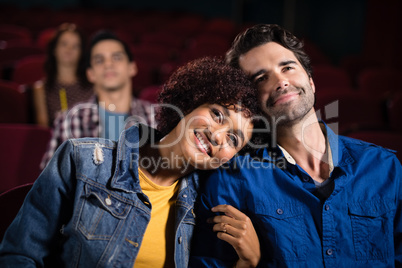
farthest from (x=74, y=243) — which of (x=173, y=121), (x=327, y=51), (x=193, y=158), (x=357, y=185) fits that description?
(x=327, y=51)

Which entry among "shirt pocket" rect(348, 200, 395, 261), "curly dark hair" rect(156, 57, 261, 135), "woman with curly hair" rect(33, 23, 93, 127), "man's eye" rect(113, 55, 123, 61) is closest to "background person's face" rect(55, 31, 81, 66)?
"woman with curly hair" rect(33, 23, 93, 127)

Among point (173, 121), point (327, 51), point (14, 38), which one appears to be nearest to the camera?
point (173, 121)

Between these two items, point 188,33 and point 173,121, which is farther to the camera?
point 188,33

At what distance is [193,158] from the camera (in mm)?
1146

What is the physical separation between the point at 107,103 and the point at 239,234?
1360 mm

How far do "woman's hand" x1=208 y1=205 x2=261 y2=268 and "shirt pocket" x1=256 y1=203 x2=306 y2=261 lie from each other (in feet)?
0.18

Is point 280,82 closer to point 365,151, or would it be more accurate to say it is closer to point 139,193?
point 365,151

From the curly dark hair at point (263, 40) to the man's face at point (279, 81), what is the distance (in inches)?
0.7

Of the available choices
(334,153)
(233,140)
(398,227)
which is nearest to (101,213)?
(233,140)

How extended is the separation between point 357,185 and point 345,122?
4.56 feet

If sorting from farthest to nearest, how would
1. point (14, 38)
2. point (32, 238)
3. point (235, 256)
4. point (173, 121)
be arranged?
point (14, 38), point (173, 121), point (235, 256), point (32, 238)

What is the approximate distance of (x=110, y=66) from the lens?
2299 millimetres

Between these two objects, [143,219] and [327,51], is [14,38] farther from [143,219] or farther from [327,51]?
[327,51]
